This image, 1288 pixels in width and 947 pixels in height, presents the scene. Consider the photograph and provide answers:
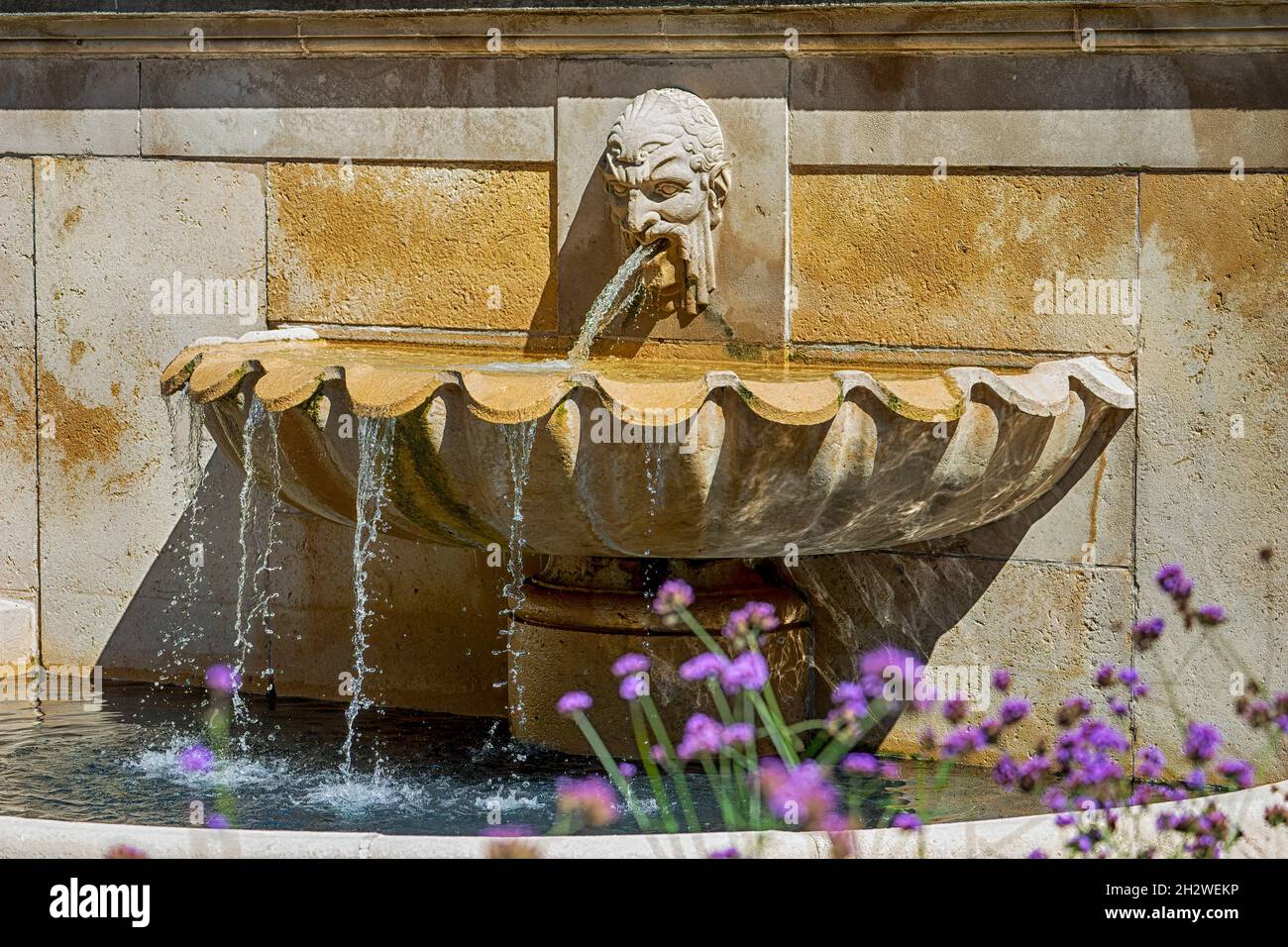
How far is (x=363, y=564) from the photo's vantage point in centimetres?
548

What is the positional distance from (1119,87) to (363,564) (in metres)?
A: 2.59

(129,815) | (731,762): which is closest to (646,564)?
(731,762)

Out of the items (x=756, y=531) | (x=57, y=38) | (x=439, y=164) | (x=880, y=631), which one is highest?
(x=57, y=38)

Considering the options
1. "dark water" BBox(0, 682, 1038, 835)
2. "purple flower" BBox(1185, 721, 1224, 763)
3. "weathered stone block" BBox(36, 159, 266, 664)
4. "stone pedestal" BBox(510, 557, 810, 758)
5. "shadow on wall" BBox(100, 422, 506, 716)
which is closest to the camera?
"purple flower" BBox(1185, 721, 1224, 763)

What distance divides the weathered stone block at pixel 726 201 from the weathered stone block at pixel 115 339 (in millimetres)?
1036

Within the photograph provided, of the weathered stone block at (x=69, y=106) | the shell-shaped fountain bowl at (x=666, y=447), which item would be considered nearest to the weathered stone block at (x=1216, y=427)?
the shell-shaped fountain bowl at (x=666, y=447)

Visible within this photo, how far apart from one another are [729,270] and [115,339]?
2.01 meters

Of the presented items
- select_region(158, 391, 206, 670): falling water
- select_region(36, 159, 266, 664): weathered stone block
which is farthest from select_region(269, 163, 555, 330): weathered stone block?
select_region(158, 391, 206, 670): falling water

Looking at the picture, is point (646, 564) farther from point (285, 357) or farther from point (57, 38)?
point (57, 38)

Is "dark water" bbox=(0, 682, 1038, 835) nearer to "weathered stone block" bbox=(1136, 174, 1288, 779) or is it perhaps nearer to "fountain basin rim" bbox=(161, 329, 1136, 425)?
"weathered stone block" bbox=(1136, 174, 1288, 779)

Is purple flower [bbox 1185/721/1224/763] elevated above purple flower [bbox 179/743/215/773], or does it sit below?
above

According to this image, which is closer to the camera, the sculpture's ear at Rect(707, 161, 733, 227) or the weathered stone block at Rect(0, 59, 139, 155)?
the sculpture's ear at Rect(707, 161, 733, 227)

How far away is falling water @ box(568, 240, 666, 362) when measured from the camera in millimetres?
5070

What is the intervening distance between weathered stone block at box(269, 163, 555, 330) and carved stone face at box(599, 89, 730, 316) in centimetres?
35
